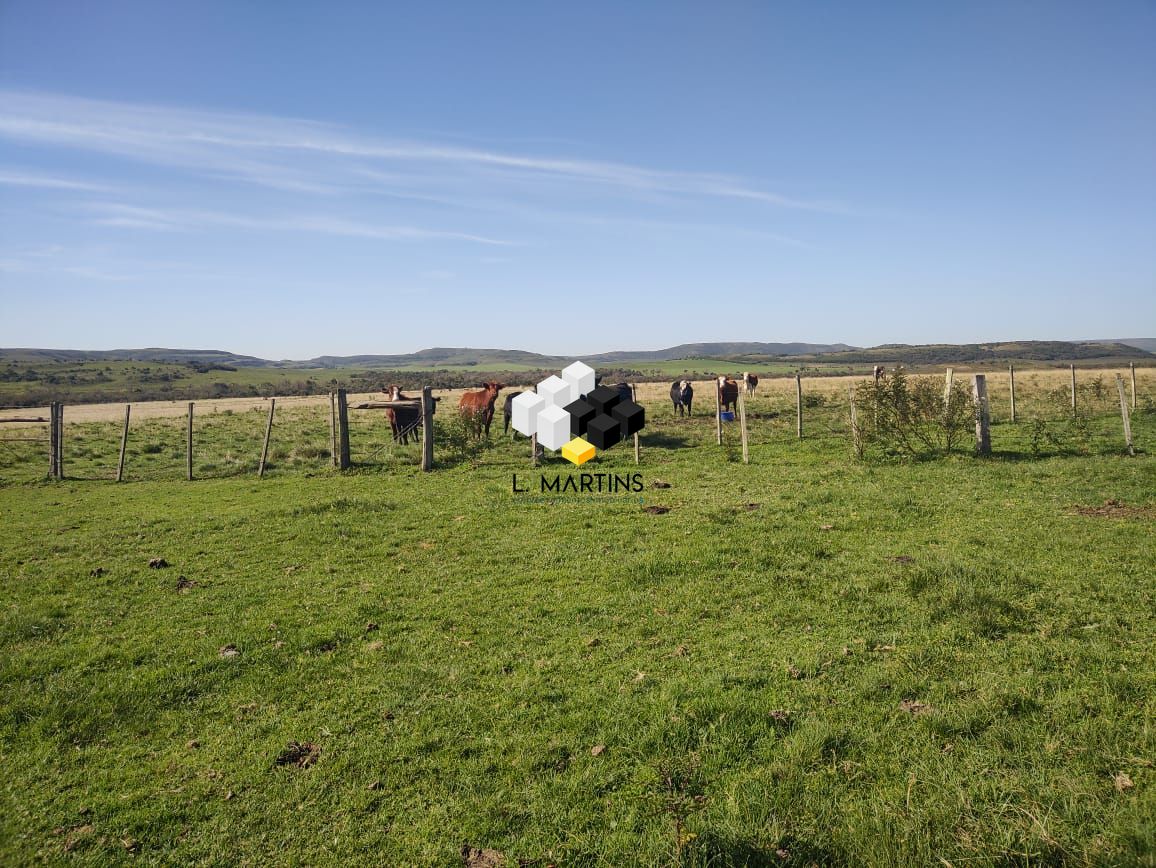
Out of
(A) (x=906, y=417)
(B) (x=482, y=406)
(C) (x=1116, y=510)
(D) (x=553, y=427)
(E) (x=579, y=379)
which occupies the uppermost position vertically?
(E) (x=579, y=379)

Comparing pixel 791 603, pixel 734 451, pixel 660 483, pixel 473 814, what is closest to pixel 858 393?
pixel 734 451

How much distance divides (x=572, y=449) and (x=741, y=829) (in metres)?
13.5

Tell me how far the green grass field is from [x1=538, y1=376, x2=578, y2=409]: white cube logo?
6.62 meters

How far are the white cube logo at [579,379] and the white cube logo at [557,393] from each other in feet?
0.19

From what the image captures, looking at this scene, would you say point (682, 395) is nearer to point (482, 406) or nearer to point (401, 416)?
point (482, 406)

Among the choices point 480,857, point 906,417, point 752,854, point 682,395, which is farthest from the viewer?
point 682,395

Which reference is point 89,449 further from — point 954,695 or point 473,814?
point 954,695

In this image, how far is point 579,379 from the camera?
18219 mm

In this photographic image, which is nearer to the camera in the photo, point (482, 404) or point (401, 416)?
point (482, 404)

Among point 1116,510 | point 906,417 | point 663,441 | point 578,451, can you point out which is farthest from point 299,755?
point 663,441

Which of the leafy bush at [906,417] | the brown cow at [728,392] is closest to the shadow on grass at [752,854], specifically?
the leafy bush at [906,417]

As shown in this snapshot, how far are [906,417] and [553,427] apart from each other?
30.0ft

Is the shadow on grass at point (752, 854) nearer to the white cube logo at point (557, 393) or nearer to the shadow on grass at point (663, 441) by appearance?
the white cube logo at point (557, 393)

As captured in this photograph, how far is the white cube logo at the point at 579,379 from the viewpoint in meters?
18.2
